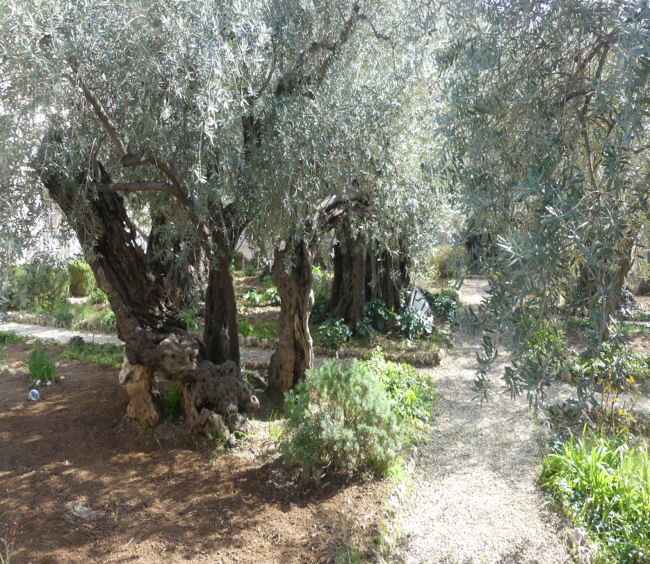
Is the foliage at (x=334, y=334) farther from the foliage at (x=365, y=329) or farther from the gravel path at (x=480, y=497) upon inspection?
the gravel path at (x=480, y=497)

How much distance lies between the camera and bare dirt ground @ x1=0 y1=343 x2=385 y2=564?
3.37 m

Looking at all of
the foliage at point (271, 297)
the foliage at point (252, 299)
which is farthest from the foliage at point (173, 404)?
the foliage at point (271, 297)

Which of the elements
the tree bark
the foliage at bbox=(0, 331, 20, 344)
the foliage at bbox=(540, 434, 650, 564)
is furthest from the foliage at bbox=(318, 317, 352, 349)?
the foliage at bbox=(0, 331, 20, 344)

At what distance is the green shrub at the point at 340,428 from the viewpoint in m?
4.00

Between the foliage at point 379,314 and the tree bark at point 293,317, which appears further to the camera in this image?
the foliage at point 379,314

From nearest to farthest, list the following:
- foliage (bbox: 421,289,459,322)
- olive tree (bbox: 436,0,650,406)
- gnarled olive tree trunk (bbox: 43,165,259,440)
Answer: olive tree (bbox: 436,0,650,406) < gnarled olive tree trunk (bbox: 43,165,259,440) < foliage (bbox: 421,289,459,322)

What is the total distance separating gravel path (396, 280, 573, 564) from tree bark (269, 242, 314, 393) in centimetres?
183

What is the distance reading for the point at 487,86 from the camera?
9.95 feet

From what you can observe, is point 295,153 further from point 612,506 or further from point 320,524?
point 612,506

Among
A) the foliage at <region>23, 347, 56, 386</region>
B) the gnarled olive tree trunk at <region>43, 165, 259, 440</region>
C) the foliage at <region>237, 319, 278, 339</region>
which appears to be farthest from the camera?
the foliage at <region>237, 319, 278, 339</region>

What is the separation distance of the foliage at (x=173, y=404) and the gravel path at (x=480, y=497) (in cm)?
274

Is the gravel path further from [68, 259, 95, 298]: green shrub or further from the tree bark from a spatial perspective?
[68, 259, 95, 298]: green shrub

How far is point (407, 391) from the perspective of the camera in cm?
562

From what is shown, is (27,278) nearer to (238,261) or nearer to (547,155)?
(547,155)
